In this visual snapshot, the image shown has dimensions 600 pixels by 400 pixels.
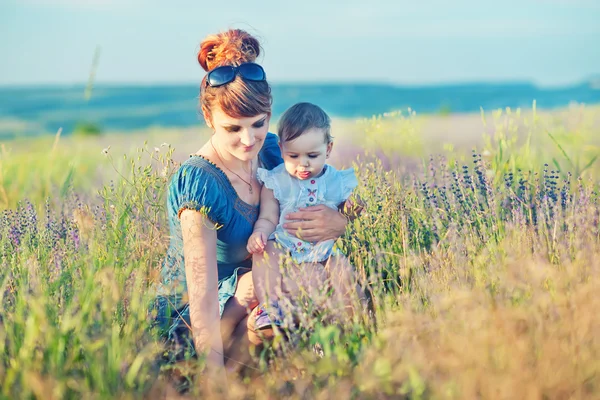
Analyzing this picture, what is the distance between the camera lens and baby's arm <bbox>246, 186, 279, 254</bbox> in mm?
3008

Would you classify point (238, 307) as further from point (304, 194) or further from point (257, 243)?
point (304, 194)

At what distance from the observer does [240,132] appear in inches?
118

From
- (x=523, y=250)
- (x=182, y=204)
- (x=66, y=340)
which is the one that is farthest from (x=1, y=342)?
(x=523, y=250)

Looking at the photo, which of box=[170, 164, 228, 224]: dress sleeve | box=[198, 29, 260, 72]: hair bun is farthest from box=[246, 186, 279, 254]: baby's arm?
box=[198, 29, 260, 72]: hair bun

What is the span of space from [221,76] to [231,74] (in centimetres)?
5

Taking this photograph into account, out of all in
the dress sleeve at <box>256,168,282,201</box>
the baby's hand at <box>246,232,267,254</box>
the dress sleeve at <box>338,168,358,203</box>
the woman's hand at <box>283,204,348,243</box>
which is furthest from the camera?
the dress sleeve at <box>338,168,358,203</box>

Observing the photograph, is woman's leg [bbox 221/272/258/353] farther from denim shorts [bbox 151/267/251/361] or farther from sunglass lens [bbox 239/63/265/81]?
sunglass lens [bbox 239/63/265/81]

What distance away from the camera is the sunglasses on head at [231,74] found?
3.03 m

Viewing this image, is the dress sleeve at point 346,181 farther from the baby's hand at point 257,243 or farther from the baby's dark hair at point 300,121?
the baby's hand at point 257,243

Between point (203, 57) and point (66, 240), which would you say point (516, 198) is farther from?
point (66, 240)

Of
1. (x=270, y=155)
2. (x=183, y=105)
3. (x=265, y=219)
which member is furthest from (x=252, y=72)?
(x=183, y=105)

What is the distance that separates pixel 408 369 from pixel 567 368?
49cm

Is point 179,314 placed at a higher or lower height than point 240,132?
lower

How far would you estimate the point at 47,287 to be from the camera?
264 cm
